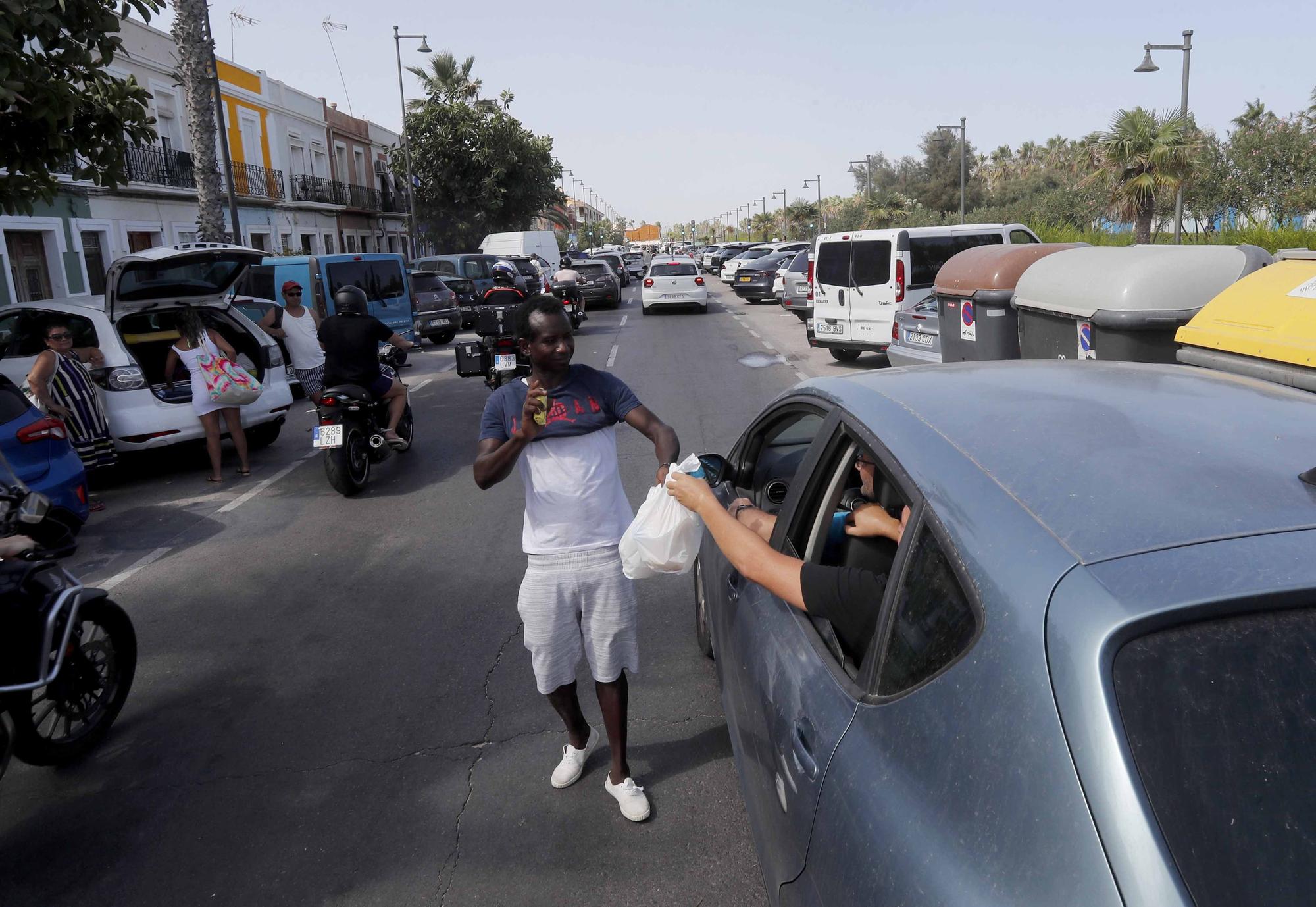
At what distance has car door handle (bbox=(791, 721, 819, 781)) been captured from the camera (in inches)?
80.6

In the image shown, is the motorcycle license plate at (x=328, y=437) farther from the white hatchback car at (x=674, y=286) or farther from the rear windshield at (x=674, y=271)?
the rear windshield at (x=674, y=271)

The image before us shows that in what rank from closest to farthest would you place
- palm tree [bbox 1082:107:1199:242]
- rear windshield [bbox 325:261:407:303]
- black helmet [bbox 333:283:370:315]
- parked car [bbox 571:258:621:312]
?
black helmet [bbox 333:283:370:315], rear windshield [bbox 325:261:407:303], palm tree [bbox 1082:107:1199:242], parked car [bbox 571:258:621:312]

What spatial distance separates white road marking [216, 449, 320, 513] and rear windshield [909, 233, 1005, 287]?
8041 millimetres

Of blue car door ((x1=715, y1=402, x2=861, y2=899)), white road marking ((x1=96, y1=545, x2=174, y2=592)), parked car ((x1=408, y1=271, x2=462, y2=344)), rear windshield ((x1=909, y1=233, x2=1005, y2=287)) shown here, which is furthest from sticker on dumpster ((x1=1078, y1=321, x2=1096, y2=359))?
parked car ((x1=408, y1=271, x2=462, y2=344))

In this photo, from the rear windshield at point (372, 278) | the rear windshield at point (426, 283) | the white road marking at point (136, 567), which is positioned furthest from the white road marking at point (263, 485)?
the rear windshield at point (426, 283)

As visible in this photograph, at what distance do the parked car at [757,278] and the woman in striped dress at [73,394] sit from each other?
949 inches

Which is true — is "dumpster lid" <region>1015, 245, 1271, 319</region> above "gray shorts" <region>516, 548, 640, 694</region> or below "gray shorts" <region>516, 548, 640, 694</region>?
above

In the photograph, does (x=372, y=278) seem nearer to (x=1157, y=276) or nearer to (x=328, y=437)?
(x=328, y=437)

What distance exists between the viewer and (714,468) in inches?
125

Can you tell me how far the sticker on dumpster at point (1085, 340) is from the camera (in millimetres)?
5856

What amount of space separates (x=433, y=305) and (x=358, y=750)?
17.3 metres

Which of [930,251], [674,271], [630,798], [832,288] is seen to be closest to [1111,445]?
[630,798]

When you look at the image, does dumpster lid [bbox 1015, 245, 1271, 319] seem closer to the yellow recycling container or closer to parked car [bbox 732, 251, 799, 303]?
the yellow recycling container

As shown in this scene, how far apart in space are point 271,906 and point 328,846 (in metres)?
0.31
